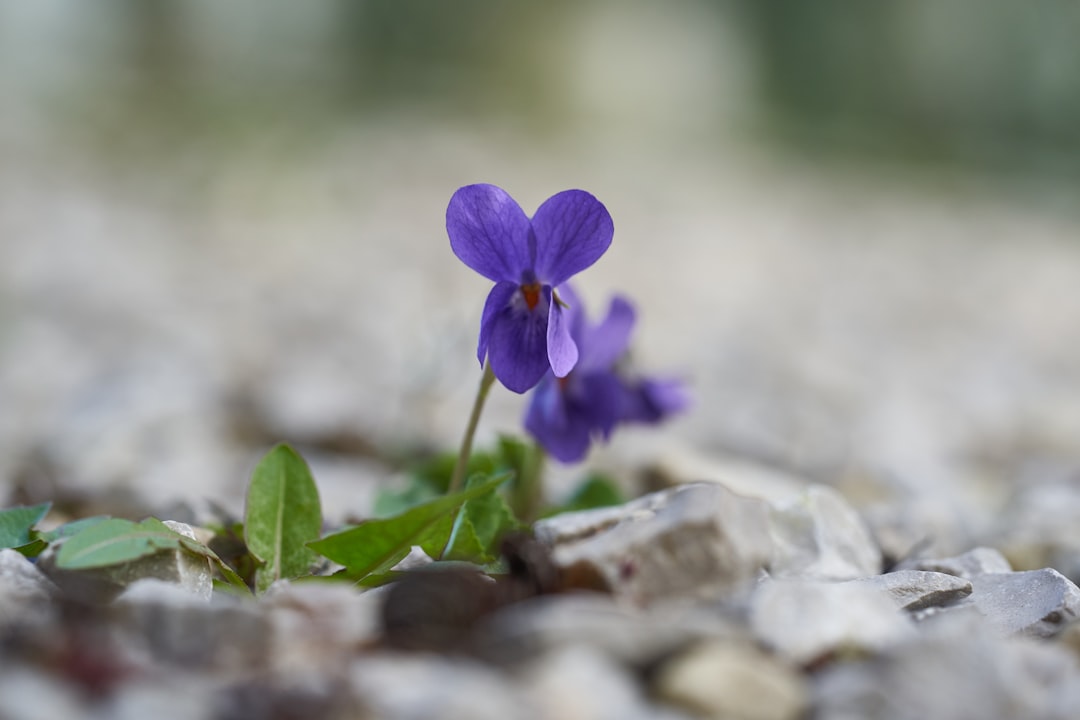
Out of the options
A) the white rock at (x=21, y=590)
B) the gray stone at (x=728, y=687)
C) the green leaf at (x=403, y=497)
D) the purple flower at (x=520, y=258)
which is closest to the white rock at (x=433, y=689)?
the gray stone at (x=728, y=687)

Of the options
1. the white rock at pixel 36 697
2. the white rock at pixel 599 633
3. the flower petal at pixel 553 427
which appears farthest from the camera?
the flower petal at pixel 553 427

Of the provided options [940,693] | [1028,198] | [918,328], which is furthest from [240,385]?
[1028,198]

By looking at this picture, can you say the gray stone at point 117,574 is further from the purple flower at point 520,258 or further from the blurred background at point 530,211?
the blurred background at point 530,211

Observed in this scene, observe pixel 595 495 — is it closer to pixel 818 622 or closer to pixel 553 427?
pixel 553 427

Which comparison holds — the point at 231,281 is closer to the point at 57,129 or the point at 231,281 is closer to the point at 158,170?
the point at 158,170

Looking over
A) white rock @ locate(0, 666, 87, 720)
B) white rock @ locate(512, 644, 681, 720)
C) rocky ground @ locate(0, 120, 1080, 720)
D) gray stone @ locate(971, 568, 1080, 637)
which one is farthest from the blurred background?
white rock @ locate(512, 644, 681, 720)

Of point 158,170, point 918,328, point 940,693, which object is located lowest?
point 918,328

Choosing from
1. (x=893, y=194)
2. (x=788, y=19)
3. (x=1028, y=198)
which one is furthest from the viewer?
(x=788, y=19)
